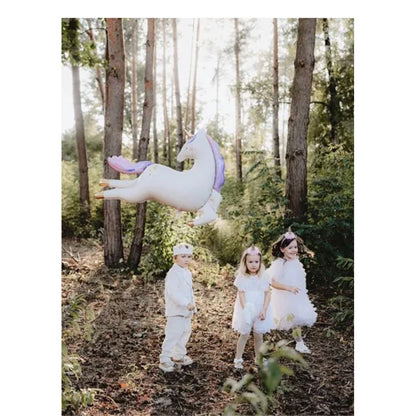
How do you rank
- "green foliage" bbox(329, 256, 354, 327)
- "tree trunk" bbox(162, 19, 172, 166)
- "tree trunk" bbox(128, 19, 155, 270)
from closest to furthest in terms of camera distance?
"green foliage" bbox(329, 256, 354, 327) → "tree trunk" bbox(128, 19, 155, 270) → "tree trunk" bbox(162, 19, 172, 166)

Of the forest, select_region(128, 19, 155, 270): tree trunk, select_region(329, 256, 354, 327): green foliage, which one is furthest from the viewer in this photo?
select_region(128, 19, 155, 270): tree trunk

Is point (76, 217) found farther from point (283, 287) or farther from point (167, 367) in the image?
point (283, 287)

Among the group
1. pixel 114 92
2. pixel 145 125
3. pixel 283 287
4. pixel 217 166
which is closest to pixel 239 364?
pixel 283 287

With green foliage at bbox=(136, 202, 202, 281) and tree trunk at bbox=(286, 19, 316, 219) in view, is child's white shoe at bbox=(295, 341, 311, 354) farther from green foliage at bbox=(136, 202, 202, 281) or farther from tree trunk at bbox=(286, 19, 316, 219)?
green foliage at bbox=(136, 202, 202, 281)

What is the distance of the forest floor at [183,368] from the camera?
9.34 ft

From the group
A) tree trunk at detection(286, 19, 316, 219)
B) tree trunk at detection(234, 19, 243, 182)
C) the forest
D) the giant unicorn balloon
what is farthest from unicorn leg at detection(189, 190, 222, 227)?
tree trunk at detection(234, 19, 243, 182)

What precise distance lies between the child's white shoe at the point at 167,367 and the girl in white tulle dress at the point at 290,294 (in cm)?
79

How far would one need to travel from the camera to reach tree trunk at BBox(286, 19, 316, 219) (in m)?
4.44

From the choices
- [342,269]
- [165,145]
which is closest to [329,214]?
[342,269]

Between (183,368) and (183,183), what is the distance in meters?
1.29

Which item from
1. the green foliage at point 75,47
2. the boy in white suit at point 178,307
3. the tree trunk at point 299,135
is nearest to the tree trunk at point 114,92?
the green foliage at point 75,47

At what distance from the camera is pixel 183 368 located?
321cm

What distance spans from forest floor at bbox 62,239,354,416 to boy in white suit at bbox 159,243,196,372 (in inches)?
4.1
